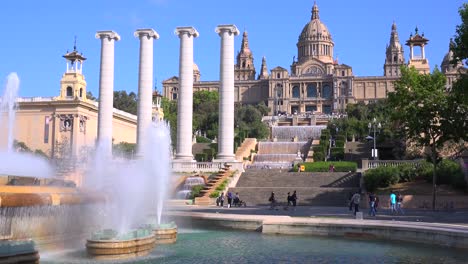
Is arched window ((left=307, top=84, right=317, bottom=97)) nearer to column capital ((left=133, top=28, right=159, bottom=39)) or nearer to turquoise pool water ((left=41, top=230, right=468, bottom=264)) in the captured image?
column capital ((left=133, top=28, right=159, bottom=39))

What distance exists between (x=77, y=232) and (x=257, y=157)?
1962 inches

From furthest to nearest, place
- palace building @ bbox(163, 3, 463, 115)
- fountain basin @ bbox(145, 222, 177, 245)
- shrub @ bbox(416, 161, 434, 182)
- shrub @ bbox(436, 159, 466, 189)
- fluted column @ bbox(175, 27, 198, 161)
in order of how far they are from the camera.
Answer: palace building @ bbox(163, 3, 463, 115) → fluted column @ bbox(175, 27, 198, 161) → shrub @ bbox(416, 161, 434, 182) → shrub @ bbox(436, 159, 466, 189) → fountain basin @ bbox(145, 222, 177, 245)

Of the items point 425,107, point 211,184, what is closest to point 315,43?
point 211,184

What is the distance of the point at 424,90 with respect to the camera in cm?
3681

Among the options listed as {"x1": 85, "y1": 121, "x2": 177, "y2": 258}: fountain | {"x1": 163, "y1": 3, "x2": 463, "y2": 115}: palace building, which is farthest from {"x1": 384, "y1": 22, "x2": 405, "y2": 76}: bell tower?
{"x1": 85, "y1": 121, "x2": 177, "y2": 258}: fountain

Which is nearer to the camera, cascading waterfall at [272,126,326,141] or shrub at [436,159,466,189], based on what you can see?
shrub at [436,159,466,189]

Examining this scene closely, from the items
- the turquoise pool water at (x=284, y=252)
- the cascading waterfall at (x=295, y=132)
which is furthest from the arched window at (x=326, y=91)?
the turquoise pool water at (x=284, y=252)

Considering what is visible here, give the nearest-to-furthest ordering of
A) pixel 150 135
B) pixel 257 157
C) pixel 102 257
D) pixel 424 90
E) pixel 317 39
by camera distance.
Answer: pixel 102 257
pixel 150 135
pixel 424 90
pixel 257 157
pixel 317 39

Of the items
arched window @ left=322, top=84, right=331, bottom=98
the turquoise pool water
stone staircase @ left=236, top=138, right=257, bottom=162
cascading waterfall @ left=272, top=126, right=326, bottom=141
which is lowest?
the turquoise pool water

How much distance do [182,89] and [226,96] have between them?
3991mm

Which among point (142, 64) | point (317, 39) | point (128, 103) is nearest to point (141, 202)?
point (142, 64)

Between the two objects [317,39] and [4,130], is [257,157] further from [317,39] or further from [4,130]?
[317,39]

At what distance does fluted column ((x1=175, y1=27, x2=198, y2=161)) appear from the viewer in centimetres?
4841

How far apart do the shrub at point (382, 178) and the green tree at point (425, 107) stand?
8.46 feet
